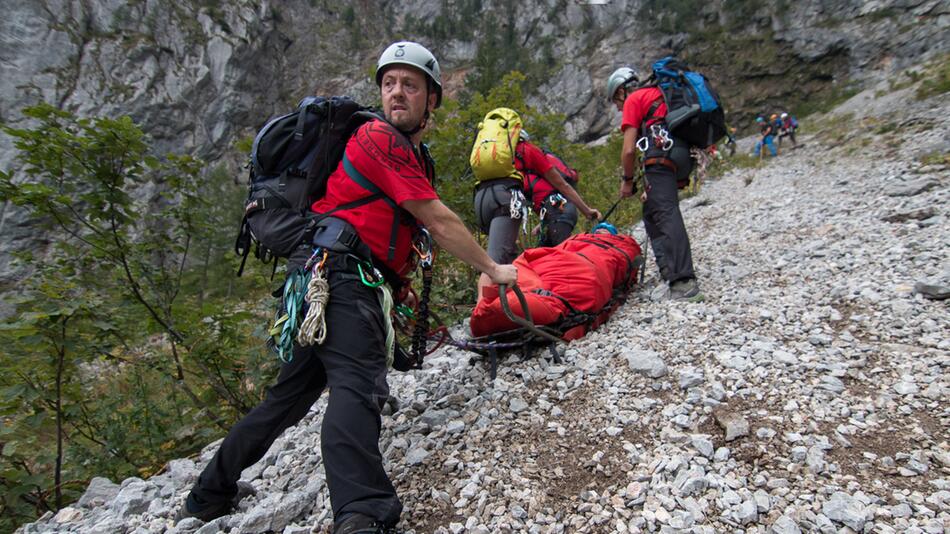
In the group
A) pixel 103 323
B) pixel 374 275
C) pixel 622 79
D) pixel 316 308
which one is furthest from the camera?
pixel 622 79

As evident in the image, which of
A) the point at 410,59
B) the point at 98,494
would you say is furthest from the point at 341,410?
the point at 98,494

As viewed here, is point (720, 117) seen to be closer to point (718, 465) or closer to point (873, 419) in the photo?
point (873, 419)

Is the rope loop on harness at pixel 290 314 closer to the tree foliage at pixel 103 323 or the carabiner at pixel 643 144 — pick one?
the tree foliage at pixel 103 323

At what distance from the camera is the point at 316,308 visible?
221cm

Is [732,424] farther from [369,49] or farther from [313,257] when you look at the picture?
[369,49]

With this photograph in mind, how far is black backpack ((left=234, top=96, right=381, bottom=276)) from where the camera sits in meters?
2.52

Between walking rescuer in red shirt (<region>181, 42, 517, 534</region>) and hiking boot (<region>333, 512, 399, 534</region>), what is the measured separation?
168mm

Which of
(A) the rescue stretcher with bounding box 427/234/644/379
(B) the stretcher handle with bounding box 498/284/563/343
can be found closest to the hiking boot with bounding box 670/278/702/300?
(A) the rescue stretcher with bounding box 427/234/644/379

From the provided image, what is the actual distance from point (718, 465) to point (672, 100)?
3.85 meters

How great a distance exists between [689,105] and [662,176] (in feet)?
2.44

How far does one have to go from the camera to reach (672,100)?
466 cm

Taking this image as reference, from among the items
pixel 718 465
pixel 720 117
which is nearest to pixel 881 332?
pixel 718 465

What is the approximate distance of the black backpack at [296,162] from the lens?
2.52 meters

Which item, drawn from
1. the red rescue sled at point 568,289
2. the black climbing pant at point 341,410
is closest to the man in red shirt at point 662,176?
the red rescue sled at point 568,289
